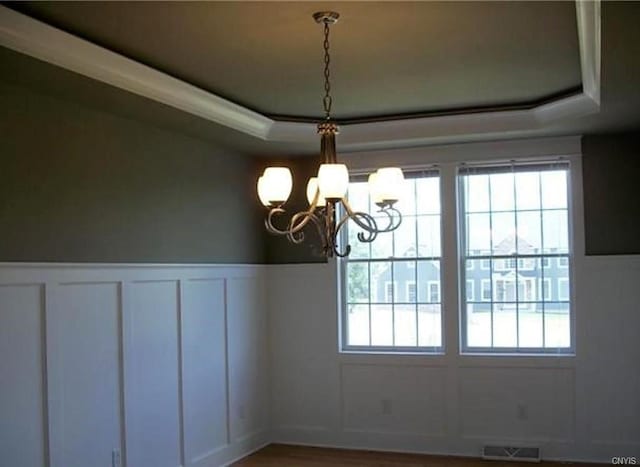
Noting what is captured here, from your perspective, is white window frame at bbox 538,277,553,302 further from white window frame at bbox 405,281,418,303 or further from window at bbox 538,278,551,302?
white window frame at bbox 405,281,418,303

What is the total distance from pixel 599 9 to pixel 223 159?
3.53 metres

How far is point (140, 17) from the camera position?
3158 millimetres

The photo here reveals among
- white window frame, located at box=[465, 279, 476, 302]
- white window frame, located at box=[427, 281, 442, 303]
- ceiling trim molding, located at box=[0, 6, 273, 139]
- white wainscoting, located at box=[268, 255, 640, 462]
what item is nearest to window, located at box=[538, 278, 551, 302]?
white wainscoting, located at box=[268, 255, 640, 462]

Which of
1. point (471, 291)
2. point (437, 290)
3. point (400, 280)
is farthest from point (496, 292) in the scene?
point (400, 280)

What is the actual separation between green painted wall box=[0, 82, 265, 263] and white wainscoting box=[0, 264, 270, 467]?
0.15 meters

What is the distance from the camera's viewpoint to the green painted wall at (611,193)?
538 centimetres

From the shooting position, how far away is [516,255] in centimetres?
566

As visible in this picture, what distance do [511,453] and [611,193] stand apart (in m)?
2.18

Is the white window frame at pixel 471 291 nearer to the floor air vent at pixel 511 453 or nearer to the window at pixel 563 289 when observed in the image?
the window at pixel 563 289

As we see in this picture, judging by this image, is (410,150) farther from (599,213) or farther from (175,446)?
(175,446)

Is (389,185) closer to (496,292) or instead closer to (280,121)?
(280,121)

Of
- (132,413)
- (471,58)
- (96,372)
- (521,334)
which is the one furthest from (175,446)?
(471,58)

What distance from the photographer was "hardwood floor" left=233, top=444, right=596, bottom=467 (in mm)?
5449

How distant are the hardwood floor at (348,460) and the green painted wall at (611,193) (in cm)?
172
